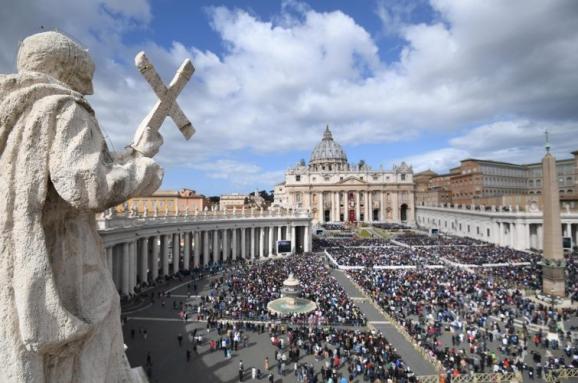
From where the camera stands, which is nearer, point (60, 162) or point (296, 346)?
point (60, 162)

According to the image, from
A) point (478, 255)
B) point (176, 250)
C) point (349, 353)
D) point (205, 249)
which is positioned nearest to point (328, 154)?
point (478, 255)

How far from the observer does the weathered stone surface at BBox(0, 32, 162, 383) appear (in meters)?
2.70

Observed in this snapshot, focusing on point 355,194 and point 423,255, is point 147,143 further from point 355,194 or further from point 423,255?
point 355,194

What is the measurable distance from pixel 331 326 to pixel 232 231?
1136 inches

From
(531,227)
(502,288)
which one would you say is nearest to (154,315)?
(502,288)

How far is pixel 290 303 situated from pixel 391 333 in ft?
22.6

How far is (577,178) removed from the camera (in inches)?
2965

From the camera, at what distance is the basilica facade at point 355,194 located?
4043 inches

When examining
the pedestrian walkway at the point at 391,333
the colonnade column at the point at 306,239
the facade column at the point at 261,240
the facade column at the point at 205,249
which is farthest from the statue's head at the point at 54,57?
the colonnade column at the point at 306,239

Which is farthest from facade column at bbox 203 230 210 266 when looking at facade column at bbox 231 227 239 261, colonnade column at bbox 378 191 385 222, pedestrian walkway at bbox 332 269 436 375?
colonnade column at bbox 378 191 385 222

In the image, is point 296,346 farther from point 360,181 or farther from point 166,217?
point 360,181

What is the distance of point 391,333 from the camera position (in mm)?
19922

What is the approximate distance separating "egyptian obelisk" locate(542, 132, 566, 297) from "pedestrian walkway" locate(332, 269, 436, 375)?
13.5m

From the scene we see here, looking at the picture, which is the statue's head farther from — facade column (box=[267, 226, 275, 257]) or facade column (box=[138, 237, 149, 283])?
facade column (box=[267, 226, 275, 257])
